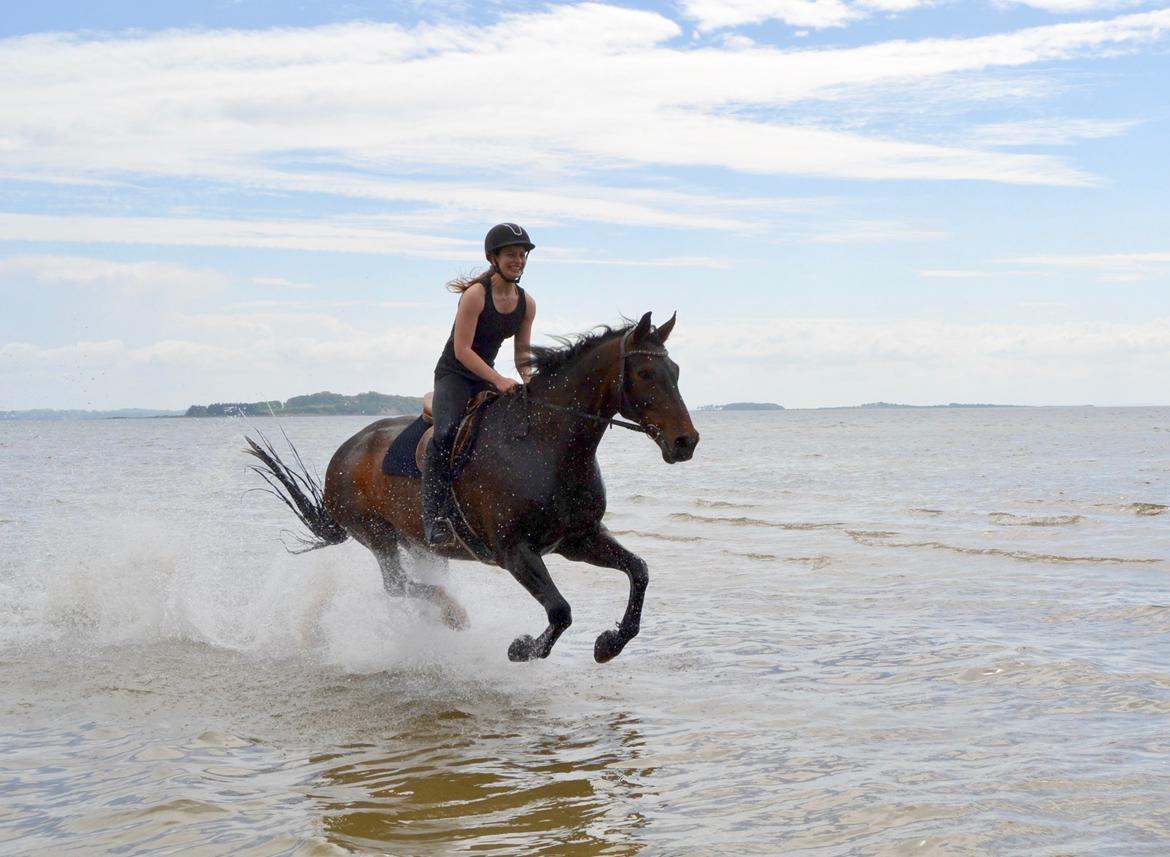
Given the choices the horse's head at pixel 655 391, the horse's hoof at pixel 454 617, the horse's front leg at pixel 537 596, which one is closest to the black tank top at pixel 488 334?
the horse's head at pixel 655 391

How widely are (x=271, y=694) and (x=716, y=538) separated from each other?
12146 millimetres

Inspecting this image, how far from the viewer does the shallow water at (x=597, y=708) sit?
18.0ft

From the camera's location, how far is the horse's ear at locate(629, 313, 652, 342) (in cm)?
738

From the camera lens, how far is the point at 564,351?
26.5ft

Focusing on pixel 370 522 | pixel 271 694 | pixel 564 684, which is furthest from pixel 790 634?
pixel 271 694

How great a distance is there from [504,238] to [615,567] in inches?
93.5

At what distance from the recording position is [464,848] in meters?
5.20

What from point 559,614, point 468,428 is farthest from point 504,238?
point 559,614

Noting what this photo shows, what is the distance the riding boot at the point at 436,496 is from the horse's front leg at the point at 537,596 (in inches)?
29.0

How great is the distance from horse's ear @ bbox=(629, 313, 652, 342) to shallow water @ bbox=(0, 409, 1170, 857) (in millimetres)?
2455

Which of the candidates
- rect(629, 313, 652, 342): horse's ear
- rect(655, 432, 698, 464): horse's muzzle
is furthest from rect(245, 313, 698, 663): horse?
rect(655, 432, 698, 464): horse's muzzle

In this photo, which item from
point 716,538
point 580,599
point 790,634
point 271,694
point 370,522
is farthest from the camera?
point 716,538

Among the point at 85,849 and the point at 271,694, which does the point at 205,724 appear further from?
the point at 85,849

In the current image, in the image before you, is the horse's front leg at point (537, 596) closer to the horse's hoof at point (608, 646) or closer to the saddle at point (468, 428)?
the horse's hoof at point (608, 646)
